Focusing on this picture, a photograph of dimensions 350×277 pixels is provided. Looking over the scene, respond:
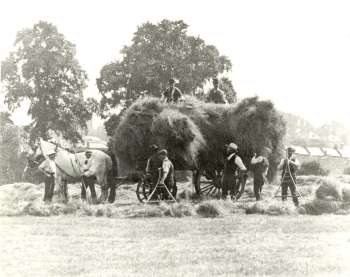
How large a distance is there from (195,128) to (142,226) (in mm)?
4537

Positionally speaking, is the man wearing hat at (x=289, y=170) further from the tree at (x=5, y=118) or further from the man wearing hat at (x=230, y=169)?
the tree at (x=5, y=118)

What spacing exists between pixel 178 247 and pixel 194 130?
6423 mm

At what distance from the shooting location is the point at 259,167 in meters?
14.9

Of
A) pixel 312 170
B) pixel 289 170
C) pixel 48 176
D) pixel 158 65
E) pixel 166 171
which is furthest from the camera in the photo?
pixel 312 170

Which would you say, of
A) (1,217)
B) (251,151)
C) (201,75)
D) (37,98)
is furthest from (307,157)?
(1,217)

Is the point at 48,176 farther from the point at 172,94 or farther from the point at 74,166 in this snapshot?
the point at 172,94

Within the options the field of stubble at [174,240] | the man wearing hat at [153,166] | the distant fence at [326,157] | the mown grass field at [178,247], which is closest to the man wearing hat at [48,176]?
the field of stubble at [174,240]

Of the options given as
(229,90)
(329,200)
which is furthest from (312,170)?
(329,200)

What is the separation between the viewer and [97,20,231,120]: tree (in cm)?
3353

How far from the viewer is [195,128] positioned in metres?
14.3

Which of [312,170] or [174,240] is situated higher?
[312,170]

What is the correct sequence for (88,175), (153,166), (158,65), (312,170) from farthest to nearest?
(312,170)
(158,65)
(88,175)
(153,166)

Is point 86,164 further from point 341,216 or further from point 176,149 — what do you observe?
point 341,216

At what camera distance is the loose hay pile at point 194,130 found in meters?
14.0
